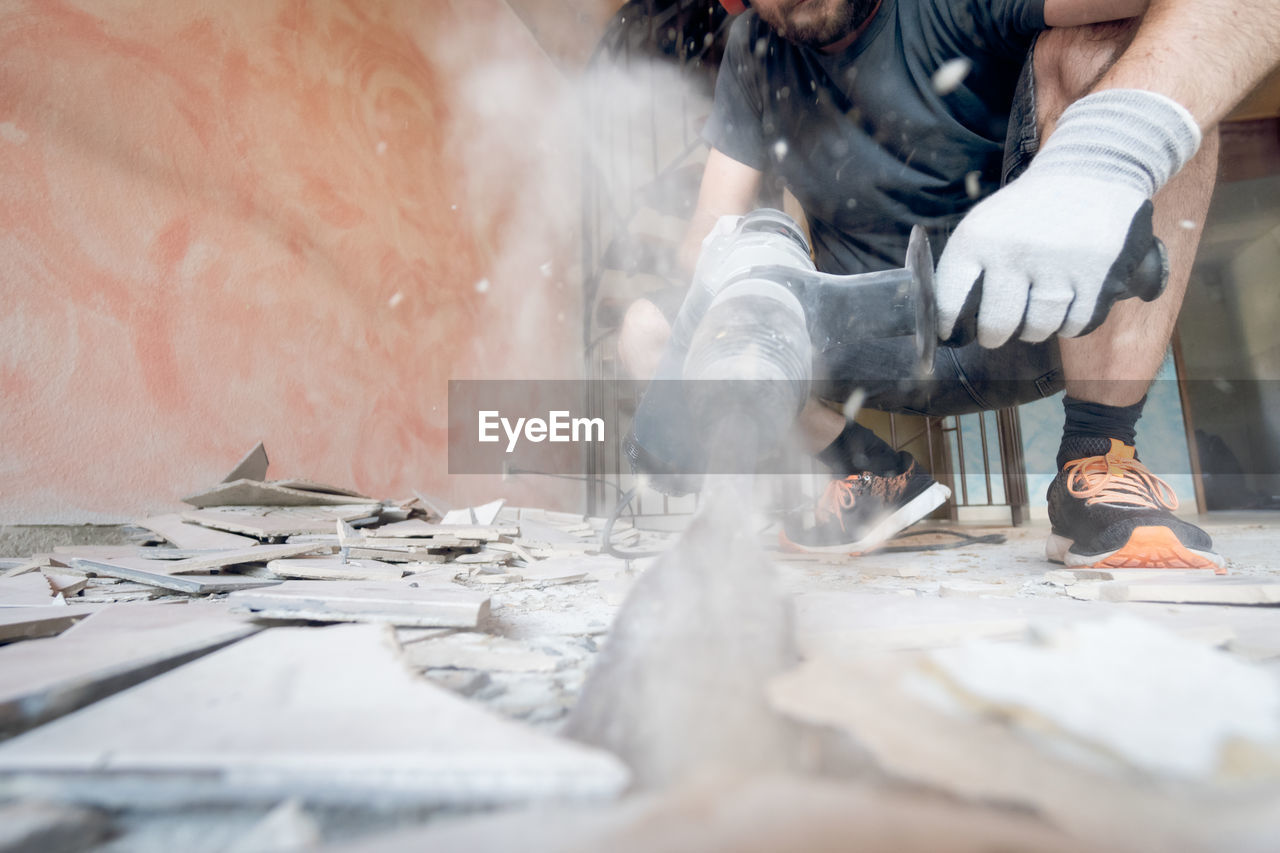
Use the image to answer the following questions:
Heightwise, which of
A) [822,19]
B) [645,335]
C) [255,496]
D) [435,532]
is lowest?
[435,532]

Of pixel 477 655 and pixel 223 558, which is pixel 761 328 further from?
pixel 223 558

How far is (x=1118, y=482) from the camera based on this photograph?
117cm

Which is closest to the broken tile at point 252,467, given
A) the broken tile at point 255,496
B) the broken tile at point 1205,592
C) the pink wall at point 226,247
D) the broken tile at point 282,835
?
the broken tile at point 255,496

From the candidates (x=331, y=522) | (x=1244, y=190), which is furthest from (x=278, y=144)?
(x=1244, y=190)

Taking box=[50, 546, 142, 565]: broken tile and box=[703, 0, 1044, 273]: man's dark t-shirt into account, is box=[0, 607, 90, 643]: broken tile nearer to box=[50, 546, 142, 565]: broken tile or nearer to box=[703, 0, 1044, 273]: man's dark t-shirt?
box=[50, 546, 142, 565]: broken tile

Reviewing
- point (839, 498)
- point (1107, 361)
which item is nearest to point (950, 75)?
point (1107, 361)

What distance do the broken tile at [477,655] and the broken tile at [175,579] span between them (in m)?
0.61

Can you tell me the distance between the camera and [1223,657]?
38cm

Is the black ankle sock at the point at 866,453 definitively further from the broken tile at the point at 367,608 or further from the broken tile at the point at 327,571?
the broken tile at the point at 367,608

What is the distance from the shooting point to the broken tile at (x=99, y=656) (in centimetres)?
44

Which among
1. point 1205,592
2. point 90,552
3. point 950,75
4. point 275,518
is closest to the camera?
point 1205,592

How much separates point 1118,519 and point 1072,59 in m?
0.95

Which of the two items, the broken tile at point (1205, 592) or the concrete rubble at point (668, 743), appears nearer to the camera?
the concrete rubble at point (668, 743)

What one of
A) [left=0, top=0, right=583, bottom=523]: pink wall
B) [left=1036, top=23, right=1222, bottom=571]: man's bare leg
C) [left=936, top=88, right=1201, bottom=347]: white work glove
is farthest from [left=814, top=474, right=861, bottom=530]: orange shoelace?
[left=0, top=0, right=583, bottom=523]: pink wall
